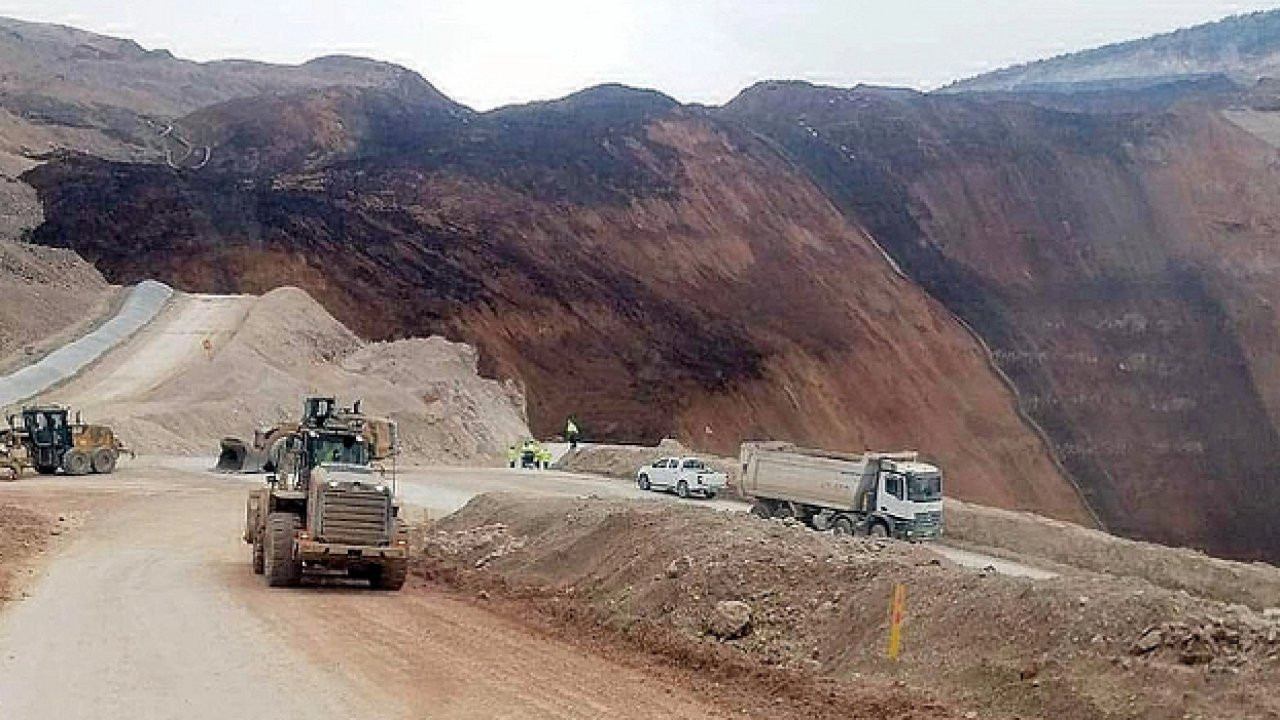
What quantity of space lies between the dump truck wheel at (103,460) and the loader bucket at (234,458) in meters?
3.27

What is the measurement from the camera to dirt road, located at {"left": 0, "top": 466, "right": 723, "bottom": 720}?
12.9 m

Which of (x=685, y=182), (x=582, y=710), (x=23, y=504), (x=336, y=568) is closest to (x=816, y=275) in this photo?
(x=685, y=182)

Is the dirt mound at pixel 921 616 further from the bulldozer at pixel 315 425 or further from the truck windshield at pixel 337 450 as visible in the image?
the bulldozer at pixel 315 425

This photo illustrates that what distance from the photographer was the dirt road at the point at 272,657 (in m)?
12.9

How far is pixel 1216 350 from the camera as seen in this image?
275 ft

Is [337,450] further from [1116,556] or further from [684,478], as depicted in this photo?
[684,478]

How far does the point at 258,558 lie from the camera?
2239 cm

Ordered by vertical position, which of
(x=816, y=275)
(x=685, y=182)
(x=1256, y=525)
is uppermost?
(x=685, y=182)

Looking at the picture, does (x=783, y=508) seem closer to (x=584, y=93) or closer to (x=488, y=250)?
(x=488, y=250)

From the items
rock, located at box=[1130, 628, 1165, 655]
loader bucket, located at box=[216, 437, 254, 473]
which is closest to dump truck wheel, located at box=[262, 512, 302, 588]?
rock, located at box=[1130, 628, 1165, 655]

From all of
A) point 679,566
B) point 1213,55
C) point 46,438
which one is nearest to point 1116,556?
point 679,566

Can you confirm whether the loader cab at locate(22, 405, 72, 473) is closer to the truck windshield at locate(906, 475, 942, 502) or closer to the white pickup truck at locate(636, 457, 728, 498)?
the white pickup truck at locate(636, 457, 728, 498)

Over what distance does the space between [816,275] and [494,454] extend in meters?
29.7

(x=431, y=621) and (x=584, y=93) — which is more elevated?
(x=584, y=93)
